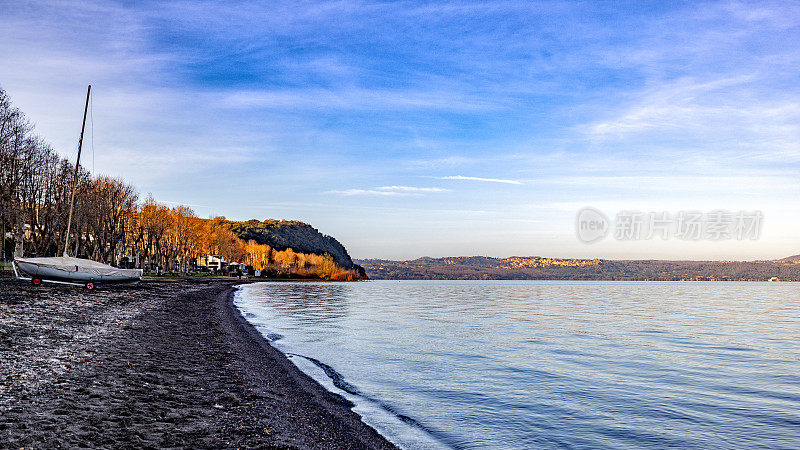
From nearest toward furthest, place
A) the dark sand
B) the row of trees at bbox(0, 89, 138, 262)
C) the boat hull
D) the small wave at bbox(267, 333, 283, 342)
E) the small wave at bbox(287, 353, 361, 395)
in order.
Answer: the dark sand
the small wave at bbox(287, 353, 361, 395)
the small wave at bbox(267, 333, 283, 342)
the boat hull
the row of trees at bbox(0, 89, 138, 262)

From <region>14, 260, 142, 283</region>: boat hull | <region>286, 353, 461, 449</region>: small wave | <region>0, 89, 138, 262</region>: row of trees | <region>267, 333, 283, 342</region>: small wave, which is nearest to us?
<region>286, 353, 461, 449</region>: small wave

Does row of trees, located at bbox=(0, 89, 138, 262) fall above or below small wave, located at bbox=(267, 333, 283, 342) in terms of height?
above

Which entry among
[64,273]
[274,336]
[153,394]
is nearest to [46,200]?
[64,273]

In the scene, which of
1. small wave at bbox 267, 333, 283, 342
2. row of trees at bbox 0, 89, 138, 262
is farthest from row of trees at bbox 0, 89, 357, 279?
small wave at bbox 267, 333, 283, 342

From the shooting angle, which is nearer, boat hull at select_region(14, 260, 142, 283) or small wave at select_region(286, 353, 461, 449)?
small wave at select_region(286, 353, 461, 449)

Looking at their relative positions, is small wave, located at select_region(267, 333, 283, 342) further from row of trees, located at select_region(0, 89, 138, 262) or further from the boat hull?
row of trees, located at select_region(0, 89, 138, 262)

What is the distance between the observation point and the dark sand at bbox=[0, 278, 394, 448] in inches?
361

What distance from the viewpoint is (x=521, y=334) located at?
107 ft

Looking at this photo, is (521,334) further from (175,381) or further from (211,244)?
(211,244)

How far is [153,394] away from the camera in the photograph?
1207cm

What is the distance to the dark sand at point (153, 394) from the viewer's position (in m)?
9.17

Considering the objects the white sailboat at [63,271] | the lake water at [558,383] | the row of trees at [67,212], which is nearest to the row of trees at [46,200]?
the row of trees at [67,212]

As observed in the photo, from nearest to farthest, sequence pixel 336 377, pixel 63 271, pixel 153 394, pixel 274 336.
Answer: pixel 153 394 < pixel 336 377 < pixel 274 336 < pixel 63 271

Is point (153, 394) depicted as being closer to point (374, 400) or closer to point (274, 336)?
point (374, 400)
